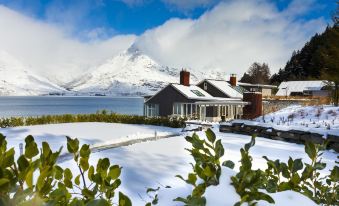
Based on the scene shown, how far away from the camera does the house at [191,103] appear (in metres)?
36.4

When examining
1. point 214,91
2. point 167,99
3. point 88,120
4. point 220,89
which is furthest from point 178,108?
point 88,120

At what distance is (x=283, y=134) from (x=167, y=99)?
82.9ft

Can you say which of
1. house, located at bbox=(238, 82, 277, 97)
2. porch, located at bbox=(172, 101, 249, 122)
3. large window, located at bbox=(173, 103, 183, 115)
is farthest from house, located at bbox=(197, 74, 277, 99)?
large window, located at bbox=(173, 103, 183, 115)

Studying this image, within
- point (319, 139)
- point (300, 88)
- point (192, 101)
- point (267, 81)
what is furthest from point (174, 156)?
point (267, 81)

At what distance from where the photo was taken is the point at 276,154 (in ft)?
31.6

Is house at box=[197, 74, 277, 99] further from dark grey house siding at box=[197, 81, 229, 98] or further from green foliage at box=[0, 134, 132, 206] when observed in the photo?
green foliage at box=[0, 134, 132, 206]

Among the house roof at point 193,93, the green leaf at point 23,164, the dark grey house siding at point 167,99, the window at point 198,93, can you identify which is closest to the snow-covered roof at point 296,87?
the house roof at point 193,93

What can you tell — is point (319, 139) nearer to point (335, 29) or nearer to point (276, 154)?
point (276, 154)

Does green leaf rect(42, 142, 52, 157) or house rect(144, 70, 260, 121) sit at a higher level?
house rect(144, 70, 260, 121)

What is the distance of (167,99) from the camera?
3759 centimetres

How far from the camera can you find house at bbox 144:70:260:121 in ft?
119

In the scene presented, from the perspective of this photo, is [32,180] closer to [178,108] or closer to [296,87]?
[178,108]

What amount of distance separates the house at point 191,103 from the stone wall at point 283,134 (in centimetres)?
1959

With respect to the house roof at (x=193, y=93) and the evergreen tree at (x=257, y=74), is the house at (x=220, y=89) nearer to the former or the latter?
the house roof at (x=193, y=93)
